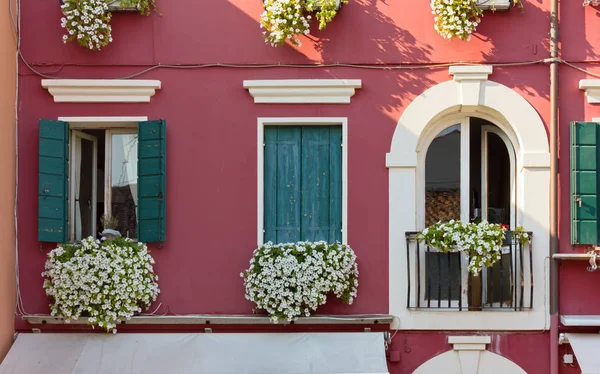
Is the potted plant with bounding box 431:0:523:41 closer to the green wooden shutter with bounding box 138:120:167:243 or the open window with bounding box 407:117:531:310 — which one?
the open window with bounding box 407:117:531:310

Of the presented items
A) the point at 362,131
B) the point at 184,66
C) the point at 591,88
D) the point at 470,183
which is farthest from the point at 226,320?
the point at 591,88

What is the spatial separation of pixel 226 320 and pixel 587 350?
3.62 m

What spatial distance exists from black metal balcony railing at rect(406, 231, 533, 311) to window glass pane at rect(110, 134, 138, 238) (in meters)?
2.98

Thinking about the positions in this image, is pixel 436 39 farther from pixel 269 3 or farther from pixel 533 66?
pixel 269 3

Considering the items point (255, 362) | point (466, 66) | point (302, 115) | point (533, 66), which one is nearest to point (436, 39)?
point (466, 66)

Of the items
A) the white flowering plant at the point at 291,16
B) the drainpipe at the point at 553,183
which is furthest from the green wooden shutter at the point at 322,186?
the drainpipe at the point at 553,183

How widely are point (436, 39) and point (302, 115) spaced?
1.62m

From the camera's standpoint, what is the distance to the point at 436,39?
905 centimetres

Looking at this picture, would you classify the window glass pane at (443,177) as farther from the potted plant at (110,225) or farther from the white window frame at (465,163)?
the potted plant at (110,225)

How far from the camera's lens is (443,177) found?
9.23 m

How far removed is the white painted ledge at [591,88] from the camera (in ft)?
29.0

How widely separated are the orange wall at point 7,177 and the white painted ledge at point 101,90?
0.41 metres

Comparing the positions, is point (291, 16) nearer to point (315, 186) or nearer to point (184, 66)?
point (184, 66)

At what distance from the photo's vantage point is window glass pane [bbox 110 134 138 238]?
9305mm
